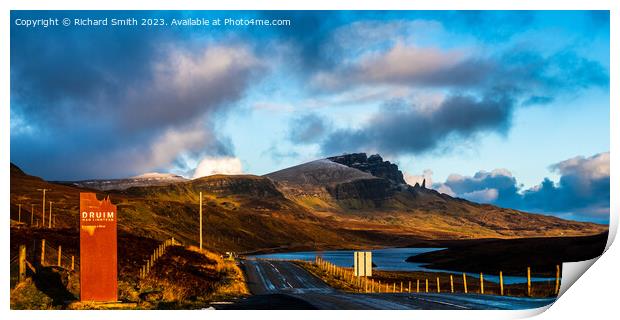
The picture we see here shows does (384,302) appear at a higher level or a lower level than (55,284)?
lower

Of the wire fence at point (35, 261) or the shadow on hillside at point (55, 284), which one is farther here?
the wire fence at point (35, 261)

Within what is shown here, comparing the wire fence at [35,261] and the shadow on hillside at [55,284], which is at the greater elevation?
the wire fence at [35,261]

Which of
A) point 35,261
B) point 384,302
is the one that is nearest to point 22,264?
point 35,261

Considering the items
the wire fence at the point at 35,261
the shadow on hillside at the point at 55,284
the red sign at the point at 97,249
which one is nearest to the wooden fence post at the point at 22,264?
the wire fence at the point at 35,261

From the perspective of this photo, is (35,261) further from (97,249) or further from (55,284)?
(97,249)

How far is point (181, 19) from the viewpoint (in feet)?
145

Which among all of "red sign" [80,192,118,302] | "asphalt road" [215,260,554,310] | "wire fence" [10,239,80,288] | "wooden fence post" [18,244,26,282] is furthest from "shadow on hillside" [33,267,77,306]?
"asphalt road" [215,260,554,310]

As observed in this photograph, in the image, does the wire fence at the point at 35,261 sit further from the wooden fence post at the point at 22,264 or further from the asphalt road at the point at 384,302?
the asphalt road at the point at 384,302

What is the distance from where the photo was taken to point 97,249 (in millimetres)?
38438

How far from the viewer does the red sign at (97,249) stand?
124 feet

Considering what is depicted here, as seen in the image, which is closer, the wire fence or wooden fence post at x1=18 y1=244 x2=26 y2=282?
wooden fence post at x1=18 y1=244 x2=26 y2=282

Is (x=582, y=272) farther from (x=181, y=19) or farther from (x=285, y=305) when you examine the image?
(x=181, y=19)

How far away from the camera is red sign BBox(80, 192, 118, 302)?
124 feet

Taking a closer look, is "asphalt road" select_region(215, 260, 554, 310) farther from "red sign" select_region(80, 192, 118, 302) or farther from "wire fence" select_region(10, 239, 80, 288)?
"wire fence" select_region(10, 239, 80, 288)
